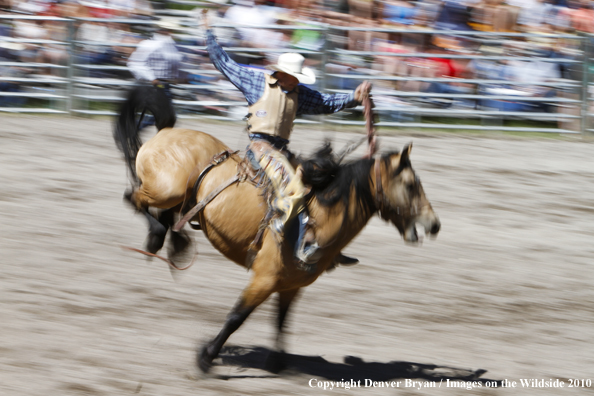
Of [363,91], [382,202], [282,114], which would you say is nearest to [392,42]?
[363,91]

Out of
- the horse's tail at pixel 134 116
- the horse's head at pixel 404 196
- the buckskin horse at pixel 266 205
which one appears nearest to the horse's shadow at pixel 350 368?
the buckskin horse at pixel 266 205

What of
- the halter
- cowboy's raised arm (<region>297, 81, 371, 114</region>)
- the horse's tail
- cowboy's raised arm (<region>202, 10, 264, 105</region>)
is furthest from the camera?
the horse's tail

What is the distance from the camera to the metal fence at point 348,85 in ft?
34.7

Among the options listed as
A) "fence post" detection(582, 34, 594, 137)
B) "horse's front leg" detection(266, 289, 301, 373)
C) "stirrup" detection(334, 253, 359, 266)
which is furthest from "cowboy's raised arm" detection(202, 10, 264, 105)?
"fence post" detection(582, 34, 594, 137)

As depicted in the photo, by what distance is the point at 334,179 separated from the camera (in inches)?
178

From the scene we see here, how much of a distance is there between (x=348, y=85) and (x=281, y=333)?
21.6ft

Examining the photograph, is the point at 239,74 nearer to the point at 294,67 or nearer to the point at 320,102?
the point at 294,67

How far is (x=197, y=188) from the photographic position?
14.9 feet

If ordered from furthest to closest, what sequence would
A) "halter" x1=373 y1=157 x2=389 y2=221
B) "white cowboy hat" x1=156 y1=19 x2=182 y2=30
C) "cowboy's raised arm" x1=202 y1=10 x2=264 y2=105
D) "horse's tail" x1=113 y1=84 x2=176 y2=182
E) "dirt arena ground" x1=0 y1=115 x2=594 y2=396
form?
1. "white cowboy hat" x1=156 y1=19 x2=182 y2=30
2. "horse's tail" x1=113 y1=84 x2=176 y2=182
3. "cowboy's raised arm" x1=202 y1=10 x2=264 y2=105
4. "dirt arena ground" x1=0 y1=115 x2=594 y2=396
5. "halter" x1=373 y1=157 x2=389 y2=221

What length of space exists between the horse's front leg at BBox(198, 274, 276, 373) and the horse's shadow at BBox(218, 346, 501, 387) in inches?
10.5

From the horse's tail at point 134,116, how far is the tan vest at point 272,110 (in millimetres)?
719

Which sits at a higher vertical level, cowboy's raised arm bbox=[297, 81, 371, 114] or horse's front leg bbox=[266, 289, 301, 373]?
cowboy's raised arm bbox=[297, 81, 371, 114]

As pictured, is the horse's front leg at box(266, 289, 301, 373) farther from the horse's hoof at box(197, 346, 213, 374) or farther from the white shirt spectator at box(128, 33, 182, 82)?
the white shirt spectator at box(128, 33, 182, 82)

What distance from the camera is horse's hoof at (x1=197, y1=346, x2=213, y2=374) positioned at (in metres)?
4.42
